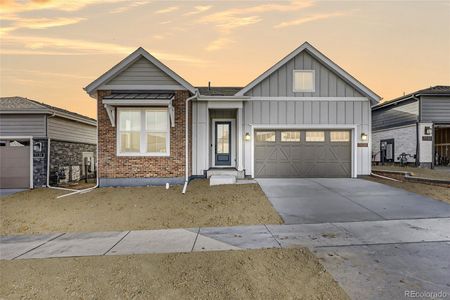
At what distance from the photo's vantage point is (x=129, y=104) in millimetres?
10742

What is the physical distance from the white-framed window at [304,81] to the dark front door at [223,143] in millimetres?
4072

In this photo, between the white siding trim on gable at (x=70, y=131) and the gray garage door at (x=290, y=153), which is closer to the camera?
the gray garage door at (x=290, y=153)

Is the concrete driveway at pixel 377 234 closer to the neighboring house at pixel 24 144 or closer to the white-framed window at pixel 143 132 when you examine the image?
A: the white-framed window at pixel 143 132

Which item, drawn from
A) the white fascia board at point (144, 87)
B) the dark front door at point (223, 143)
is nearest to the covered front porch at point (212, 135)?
the dark front door at point (223, 143)

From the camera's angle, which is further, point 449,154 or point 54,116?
point 449,154

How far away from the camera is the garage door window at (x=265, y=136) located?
509 inches

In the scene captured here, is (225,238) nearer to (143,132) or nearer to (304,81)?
(143,132)

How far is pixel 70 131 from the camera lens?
14.8 m

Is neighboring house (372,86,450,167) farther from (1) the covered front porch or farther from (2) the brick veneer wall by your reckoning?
(2) the brick veneer wall

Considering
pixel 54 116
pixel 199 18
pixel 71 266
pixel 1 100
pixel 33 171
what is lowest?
pixel 71 266

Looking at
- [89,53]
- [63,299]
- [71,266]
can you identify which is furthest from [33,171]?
[63,299]

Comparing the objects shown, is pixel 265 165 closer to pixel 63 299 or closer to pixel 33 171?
pixel 63 299

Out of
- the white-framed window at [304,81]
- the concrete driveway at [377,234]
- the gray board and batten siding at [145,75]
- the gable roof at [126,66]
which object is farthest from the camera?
the white-framed window at [304,81]

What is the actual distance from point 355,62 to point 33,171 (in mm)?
19849
